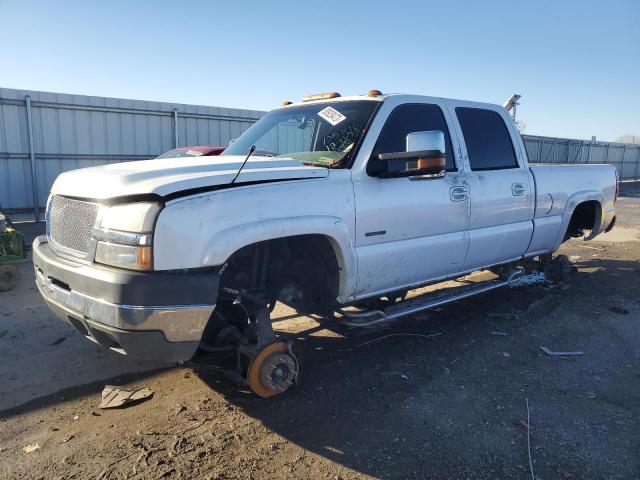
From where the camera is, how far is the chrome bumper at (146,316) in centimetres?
272

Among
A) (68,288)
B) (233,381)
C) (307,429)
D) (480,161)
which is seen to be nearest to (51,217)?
(68,288)

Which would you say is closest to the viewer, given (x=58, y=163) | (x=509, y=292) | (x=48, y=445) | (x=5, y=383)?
(x=48, y=445)

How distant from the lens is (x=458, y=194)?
14.2 feet

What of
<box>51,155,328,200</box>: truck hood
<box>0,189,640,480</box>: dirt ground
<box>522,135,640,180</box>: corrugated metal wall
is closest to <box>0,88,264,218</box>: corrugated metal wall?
<box>0,189,640,480</box>: dirt ground

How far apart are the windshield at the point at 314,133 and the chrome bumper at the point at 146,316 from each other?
1535 mm

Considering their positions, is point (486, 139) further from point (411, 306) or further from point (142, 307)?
point (142, 307)

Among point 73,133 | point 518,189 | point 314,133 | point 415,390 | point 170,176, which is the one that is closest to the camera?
point 170,176

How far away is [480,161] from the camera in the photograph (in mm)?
4738

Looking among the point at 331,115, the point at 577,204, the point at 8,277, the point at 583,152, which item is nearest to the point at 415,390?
the point at 331,115

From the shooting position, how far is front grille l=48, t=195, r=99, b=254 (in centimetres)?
307

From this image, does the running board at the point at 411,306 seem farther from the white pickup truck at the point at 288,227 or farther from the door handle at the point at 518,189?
the door handle at the point at 518,189

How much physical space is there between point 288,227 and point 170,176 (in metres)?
0.79

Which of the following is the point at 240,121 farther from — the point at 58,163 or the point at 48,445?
the point at 48,445

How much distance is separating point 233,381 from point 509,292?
426cm
